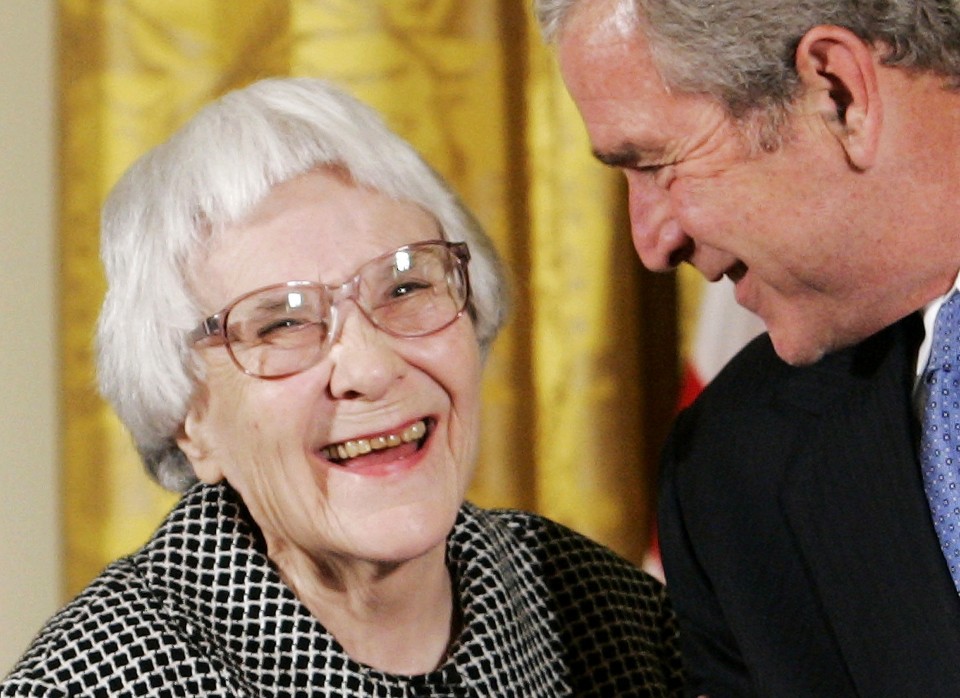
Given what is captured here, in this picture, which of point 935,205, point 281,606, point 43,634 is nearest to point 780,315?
point 935,205

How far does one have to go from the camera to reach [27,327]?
8.86ft

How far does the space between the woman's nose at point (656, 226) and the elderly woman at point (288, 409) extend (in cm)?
22

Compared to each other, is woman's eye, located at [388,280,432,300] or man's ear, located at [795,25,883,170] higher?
man's ear, located at [795,25,883,170]

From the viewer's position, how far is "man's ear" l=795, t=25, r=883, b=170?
1.58m

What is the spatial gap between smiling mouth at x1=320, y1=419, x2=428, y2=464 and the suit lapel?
0.48 m

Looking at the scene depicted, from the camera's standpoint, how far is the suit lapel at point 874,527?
5.56 ft

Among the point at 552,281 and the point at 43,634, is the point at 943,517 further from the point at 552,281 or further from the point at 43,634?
the point at 552,281

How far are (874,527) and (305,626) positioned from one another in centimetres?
69

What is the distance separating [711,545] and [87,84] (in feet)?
4.89

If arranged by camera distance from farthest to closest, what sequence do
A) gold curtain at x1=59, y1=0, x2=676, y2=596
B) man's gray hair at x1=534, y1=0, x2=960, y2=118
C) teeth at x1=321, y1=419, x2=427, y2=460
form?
gold curtain at x1=59, y1=0, x2=676, y2=596 < teeth at x1=321, y1=419, x2=427, y2=460 < man's gray hair at x1=534, y1=0, x2=960, y2=118

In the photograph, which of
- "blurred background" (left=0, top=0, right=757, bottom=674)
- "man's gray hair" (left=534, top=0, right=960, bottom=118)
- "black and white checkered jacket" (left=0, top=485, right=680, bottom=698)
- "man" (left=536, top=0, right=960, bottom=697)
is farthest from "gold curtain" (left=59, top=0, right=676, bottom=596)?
"man's gray hair" (left=534, top=0, right=960, bottom=118)

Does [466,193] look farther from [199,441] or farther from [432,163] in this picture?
[199,441]

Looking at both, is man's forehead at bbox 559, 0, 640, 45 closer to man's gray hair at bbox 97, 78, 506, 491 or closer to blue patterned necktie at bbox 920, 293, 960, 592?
man's gray hair at bbox 97, 78, 506, 491

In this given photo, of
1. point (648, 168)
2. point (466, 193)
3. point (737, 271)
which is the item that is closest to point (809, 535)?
point (737, 271)
